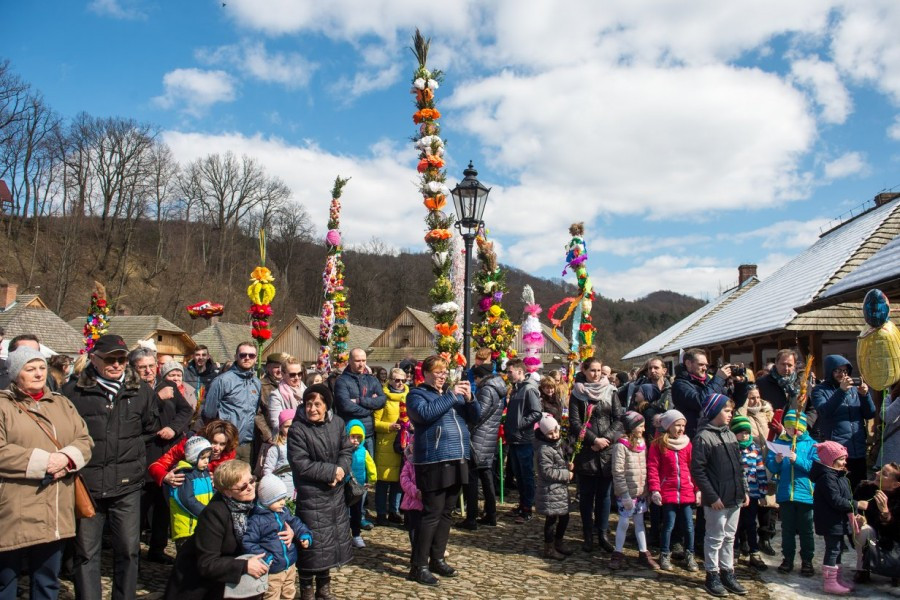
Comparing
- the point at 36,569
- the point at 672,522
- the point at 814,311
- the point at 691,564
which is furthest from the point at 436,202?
the point at 814,311

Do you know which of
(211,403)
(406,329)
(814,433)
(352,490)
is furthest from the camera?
(406,329)

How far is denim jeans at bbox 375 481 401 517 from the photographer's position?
7666 millimetres

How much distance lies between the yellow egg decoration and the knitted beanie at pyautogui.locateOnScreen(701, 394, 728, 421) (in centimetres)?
132

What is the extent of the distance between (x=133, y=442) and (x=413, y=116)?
19.5 feet

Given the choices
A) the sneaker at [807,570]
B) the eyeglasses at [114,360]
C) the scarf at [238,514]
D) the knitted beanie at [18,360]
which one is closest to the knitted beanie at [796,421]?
the sneaker at [807,570]

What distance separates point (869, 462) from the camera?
26.8ft

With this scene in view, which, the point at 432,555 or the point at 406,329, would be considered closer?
the point at 432,555

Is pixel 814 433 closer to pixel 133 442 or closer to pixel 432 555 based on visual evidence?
pixel 432 555

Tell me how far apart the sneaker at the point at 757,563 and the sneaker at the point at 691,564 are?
0.55 meters

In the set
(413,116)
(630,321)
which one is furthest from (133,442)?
(630,321)

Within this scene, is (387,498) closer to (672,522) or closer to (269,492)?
(672,522)

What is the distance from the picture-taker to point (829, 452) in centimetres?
571

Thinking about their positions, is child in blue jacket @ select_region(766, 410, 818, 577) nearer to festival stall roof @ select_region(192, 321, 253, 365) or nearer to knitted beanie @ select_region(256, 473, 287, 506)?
knitted beanie @ select_region(256, 473, 287, 506)

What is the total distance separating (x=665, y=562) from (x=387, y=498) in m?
3.35
